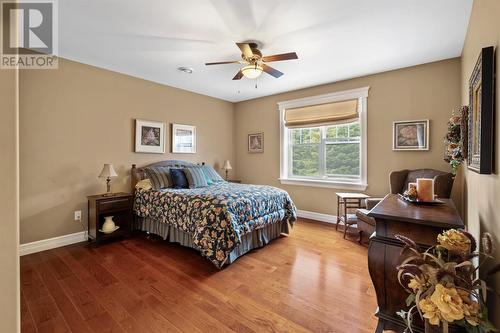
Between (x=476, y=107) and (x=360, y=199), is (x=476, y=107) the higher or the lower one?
the higher one

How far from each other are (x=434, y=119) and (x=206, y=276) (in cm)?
363

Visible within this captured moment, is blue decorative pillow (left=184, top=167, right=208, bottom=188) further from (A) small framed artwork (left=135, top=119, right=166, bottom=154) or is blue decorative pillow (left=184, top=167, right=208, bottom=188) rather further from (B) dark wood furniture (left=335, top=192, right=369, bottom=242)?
(B) dark wood furniture (left=335, top=192, right=369, bottom=242)

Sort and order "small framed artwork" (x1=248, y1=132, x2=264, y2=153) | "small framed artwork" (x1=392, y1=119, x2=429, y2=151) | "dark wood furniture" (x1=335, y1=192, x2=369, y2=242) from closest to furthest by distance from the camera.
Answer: "small framed artwork" (x1=392, y1=119, x2=429, y2=151), "dark wood furniture" (x1=335, y1=192, x2=369, y2=242), "small framed artwork" (x1=248, y1=132, x2=264, y2=153)

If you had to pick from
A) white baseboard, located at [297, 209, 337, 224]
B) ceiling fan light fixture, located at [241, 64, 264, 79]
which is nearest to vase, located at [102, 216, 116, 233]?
ceiling fan light fixture, located at [241, 64, 264, 79]

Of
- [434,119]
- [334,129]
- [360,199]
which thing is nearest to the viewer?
[434,119]

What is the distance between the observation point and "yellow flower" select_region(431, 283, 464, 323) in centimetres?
77

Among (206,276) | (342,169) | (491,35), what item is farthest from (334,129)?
(206,276)

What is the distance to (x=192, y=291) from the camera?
2105mm

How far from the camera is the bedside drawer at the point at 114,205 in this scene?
3172mm

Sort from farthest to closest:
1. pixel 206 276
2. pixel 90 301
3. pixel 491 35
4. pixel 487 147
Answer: pixel 206 276, pixel 90 301, pixel 491 35, pixel 487 147

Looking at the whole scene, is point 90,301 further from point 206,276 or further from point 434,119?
point 434,119

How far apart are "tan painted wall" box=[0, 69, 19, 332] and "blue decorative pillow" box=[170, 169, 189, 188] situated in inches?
112

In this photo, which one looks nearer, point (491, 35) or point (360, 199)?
point (491, 35)

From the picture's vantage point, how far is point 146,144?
13.0 ft
